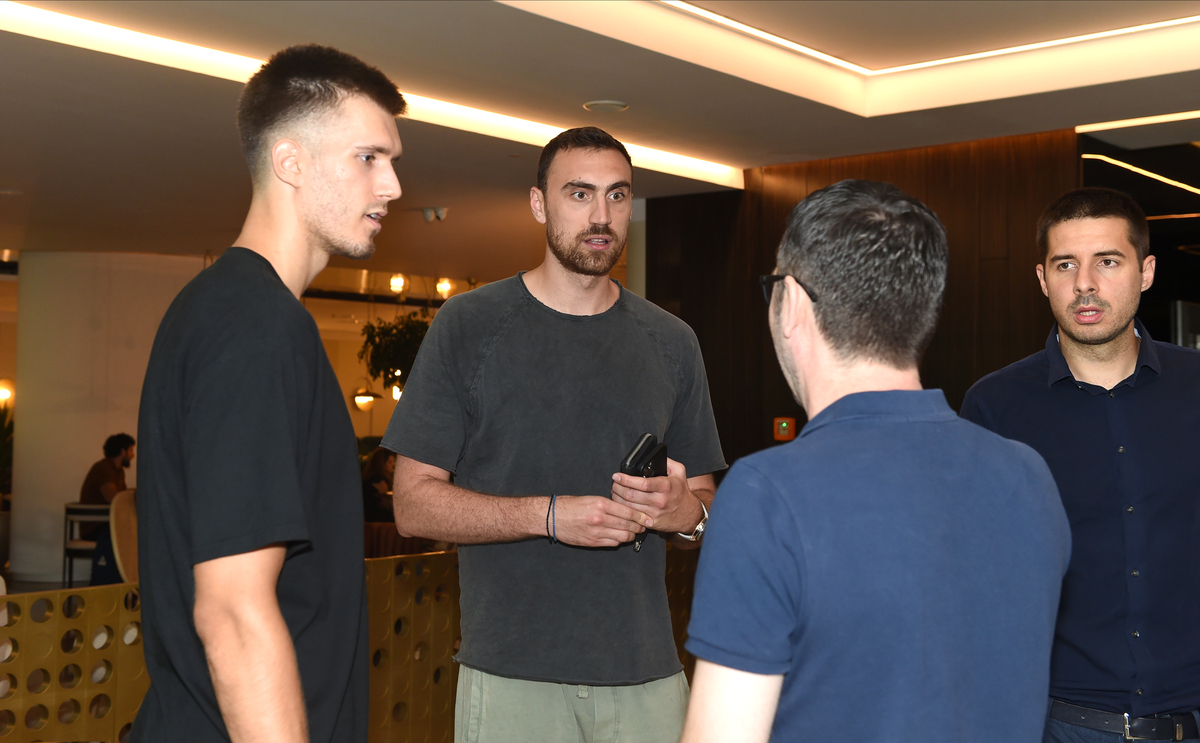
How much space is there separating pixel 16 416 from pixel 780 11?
869 cm

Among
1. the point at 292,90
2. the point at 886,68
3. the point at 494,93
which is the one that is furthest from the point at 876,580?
the point at 886,68

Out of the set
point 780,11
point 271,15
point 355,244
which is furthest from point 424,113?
point 355,244

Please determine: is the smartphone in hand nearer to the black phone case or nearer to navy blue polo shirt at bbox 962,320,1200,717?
the black phone case

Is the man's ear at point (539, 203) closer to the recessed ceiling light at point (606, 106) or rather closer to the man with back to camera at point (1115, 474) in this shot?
the man with back to camera at point (1115, 474)

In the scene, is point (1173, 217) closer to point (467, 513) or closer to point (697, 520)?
point (697, 520)

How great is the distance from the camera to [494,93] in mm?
5199

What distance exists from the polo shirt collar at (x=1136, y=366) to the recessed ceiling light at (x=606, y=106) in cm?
354

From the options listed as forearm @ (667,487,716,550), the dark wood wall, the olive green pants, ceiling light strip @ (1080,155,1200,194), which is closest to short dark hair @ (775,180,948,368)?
forearm @ (667,487,716,550)

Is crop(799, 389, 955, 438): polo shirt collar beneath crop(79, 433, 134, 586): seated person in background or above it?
above

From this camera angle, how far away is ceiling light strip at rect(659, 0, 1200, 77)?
4637 millimetres

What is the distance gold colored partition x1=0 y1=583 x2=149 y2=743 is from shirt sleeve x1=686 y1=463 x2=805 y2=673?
259 cm

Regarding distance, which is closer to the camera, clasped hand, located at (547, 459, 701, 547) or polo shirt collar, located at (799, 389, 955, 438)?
polo shirt collar, located at (799, 389, 955, 438)

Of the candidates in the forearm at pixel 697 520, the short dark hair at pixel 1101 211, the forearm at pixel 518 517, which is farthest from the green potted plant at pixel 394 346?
the short dark hair at pixel 1101 211

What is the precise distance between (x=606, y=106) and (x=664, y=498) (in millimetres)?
3856
